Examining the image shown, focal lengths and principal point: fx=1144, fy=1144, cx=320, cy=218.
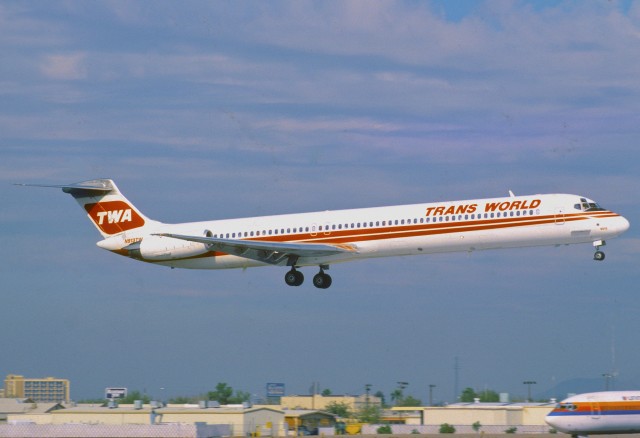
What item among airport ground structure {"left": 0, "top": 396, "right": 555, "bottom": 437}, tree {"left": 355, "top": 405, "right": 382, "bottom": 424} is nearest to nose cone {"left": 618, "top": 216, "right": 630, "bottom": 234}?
airport ground structure {"left": 0, "top": 396, "right": 555, "bottom": 437}

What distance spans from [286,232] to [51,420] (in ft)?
58.7

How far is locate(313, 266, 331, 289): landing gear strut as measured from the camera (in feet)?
204

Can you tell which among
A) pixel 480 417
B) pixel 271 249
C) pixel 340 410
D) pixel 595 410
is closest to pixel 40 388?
pixel 340 410

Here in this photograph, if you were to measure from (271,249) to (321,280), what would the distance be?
5026 mm

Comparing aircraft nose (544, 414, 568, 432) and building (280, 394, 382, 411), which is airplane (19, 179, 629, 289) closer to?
aircraft nose (544, 414, 568, 432)

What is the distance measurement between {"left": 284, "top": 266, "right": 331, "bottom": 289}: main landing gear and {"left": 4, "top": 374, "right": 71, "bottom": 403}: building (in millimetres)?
64606

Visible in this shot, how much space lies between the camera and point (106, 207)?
66.9 meters

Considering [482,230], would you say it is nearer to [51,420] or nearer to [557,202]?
[557,202]

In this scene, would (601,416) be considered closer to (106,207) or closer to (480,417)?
(480,417)

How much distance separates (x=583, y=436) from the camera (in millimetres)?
50500

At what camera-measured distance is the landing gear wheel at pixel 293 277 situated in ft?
202

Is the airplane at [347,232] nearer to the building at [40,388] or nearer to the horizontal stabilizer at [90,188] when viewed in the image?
the horizontal stabilizer at [90,188]

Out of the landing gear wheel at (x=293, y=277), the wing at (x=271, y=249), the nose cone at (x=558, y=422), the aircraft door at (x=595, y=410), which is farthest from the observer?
the landing gear wheel at (x=293, y=277)

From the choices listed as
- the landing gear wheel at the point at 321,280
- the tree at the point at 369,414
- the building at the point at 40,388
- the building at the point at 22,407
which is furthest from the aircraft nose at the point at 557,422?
the building at the point at 40,388
